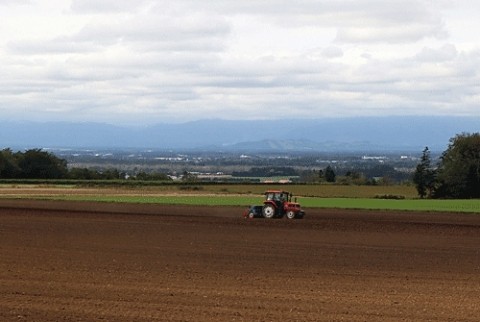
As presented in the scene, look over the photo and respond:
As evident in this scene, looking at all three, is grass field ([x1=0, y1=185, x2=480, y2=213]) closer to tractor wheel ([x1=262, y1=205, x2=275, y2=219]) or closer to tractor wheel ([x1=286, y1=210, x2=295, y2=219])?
tractor wheel ([x1=286, y1=210, x2=295, y2=219])

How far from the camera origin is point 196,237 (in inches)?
1350

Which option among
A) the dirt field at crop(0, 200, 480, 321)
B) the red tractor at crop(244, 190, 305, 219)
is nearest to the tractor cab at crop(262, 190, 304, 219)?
the red tractor at crop(244, 190, 305, 219)

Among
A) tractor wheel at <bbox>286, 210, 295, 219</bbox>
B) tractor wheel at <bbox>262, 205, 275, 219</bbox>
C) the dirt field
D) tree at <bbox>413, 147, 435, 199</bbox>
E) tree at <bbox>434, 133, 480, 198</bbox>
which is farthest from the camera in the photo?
tree at <bbox>413, 147, 435, 199</bbox>

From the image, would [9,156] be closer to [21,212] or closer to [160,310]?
[21,212]

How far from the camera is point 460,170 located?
9856 cm

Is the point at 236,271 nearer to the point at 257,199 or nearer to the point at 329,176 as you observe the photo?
the point at 257,199

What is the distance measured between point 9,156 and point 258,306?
99.6 meters

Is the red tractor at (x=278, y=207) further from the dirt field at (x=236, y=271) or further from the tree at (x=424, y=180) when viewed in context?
the tree at (x=424, y=180)

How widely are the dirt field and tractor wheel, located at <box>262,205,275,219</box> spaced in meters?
1.44

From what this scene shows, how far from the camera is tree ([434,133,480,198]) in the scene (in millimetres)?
98188

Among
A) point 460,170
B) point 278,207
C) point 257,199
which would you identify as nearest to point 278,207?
point 278,207

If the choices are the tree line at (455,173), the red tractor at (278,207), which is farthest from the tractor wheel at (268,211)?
the tree line at (455,173)

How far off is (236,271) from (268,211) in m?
21.6

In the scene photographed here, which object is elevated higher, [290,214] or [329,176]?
[329,176]
